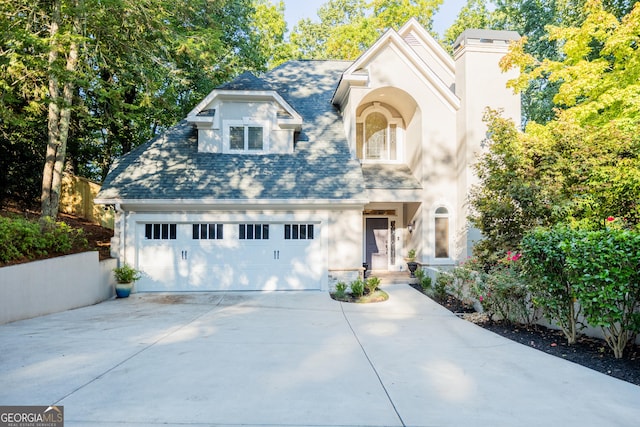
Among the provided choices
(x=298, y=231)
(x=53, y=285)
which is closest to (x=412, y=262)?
(x=298, y=231)

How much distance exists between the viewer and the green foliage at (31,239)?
7.89m

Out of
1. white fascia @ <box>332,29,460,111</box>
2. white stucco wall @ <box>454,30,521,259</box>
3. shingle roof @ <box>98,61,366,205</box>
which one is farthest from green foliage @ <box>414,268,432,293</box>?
white fascia @ <box>332,29,460,111</box>

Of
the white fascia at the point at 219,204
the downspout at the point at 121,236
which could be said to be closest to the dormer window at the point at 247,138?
the white fascia at the point at 219,204

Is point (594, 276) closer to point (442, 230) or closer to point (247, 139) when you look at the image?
point (442, 230)

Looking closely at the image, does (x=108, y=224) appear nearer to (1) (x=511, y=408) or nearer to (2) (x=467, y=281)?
(2) (x=467, y=281)

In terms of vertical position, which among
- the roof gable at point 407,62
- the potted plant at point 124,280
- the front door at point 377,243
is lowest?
the potted plant at point 124,280

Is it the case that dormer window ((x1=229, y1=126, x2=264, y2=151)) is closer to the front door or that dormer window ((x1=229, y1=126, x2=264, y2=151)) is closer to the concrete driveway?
the front door

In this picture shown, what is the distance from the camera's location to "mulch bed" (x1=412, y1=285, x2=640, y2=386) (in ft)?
16.3

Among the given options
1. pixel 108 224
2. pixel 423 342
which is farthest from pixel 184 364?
pixel 108 224

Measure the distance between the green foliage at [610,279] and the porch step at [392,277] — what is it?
7.48 m

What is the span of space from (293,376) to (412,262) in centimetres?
933

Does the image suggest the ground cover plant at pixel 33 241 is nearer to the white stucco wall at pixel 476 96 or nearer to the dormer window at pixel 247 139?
the dormer window at pixel 247 139

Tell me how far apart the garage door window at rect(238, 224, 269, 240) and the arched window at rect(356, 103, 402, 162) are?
530cm

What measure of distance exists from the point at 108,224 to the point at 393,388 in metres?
15.0
